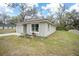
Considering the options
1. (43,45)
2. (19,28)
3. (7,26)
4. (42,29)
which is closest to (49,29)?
(42,29)

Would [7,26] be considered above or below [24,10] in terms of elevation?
below

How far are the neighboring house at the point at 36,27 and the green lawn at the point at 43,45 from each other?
0.09m

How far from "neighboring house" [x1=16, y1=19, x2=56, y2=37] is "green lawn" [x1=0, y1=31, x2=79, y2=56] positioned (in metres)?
0.09

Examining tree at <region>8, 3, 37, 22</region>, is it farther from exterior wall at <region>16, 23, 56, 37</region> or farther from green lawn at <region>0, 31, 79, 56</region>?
green lawn at <region>0, 31, 79, 56</region>

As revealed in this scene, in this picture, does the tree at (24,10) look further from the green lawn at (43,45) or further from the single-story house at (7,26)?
the green lawn at (43,45)

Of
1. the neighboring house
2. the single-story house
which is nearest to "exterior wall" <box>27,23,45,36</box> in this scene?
the neighboring house

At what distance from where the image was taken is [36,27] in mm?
3064

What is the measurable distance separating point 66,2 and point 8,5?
925 millimetres

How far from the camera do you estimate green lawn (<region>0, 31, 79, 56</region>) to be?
3023mm

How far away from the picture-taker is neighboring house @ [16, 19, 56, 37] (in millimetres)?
3059

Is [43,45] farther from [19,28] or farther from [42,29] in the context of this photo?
[19,28]

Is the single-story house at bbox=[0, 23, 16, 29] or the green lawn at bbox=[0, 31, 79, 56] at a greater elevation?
the single-story house at bbox=[0, 23, 16, 29]

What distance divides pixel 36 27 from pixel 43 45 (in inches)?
12.2

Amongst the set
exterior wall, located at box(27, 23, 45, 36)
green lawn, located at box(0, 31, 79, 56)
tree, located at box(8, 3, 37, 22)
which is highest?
tree, located at box(8, 3, 37, 22)
